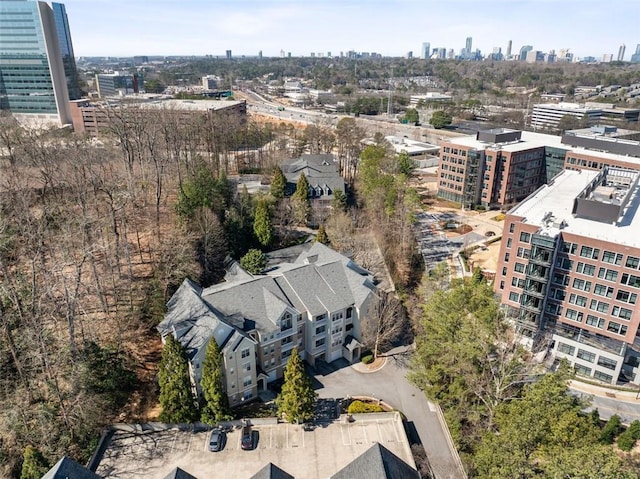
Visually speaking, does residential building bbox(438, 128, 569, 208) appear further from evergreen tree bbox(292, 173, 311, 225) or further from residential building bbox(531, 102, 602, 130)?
residential building bbox(531, 102, 602, 130)

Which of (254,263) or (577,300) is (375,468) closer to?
(254,263)

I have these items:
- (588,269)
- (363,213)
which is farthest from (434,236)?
(588,269)

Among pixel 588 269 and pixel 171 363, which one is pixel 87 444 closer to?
pixel 171 363

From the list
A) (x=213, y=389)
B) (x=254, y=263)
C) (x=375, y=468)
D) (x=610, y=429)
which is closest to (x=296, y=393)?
(x=213, y=389)

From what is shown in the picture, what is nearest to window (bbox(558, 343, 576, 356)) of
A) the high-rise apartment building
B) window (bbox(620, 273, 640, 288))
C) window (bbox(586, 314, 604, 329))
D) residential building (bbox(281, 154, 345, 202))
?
window (bbox(586, 314, 604, 329))

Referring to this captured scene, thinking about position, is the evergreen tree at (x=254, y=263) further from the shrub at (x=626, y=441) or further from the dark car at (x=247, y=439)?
the shrub at (x=626, y=441)

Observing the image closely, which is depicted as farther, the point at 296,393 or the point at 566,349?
the point at 566,349
